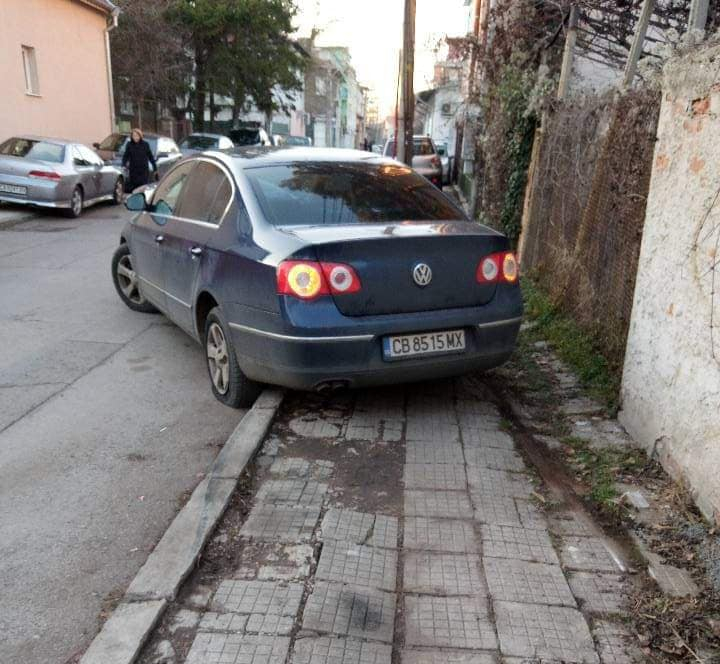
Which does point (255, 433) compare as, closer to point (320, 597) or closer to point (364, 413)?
point (364, 413)

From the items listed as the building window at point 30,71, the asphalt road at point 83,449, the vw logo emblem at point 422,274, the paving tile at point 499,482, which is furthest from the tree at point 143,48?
the paving tile at point 499,482

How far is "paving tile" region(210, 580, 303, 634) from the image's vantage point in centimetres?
261

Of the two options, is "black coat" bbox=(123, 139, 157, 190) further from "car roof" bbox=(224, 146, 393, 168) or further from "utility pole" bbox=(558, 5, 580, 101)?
"car roof" bbox=(224, 146, 393, 168)

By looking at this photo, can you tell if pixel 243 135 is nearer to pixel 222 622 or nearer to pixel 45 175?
pixel 45 175

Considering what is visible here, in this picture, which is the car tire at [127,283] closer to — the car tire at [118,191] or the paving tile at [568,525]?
the paving tile at [568,525]

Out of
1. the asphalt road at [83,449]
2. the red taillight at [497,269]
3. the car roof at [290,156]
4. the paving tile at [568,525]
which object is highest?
the car roof at [290,156]

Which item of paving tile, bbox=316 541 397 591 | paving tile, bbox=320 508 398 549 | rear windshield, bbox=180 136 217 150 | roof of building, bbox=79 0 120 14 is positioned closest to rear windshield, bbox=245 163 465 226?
paving tile, bbox=320 508 398 549

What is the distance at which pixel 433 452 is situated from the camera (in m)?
4.07

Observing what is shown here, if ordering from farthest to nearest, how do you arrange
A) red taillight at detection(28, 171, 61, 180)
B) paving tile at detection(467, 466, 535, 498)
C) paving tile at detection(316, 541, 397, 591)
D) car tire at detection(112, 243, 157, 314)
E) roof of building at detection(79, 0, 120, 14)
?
roof of building at detection(79, 0, 120, 14) < red taillight at detection(28, 171, 61, 180) < car tire at detection(112, 243, 157, 314) < paving tile at detection(467, 466, 535, 498) < paving tile at detection(316, 541, 397, 591)

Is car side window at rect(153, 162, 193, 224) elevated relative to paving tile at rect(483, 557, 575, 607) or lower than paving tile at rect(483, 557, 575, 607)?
elevated

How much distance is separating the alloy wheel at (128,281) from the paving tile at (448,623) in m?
5.17

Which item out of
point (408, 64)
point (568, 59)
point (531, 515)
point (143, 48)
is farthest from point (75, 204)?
point (143, 48)

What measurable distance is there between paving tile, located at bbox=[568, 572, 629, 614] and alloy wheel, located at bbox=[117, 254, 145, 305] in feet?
17.6

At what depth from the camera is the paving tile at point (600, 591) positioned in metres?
2.76
